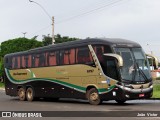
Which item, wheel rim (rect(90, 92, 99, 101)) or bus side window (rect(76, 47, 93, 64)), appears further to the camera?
bus side window (rect(76, 47, 93, 64))

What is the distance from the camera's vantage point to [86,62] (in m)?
22.1

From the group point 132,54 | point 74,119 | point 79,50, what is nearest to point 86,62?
point 79,50

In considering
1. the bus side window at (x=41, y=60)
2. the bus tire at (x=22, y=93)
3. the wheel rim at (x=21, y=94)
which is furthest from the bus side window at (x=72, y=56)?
the wheel rim at (x=21, y=94)

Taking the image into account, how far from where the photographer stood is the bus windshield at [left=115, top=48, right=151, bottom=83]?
20469 mm

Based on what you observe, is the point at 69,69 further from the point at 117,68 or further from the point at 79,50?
the point at 117,68

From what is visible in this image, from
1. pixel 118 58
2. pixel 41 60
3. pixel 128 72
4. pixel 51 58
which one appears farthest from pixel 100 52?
pixel 41 60

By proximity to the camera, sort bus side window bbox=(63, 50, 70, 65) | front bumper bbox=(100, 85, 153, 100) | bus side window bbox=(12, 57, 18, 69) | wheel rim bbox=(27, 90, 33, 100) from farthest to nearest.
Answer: bus side window bbox=(12, 57, 18, 69)
wheel rim bbox=(27, 90, 33, 100)
bus side window bbox=(63, 50, 70, 65)
front bumper bbox=(100, 85, 153, 100)

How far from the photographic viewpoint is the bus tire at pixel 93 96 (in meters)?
21.6

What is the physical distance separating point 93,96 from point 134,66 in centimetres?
288

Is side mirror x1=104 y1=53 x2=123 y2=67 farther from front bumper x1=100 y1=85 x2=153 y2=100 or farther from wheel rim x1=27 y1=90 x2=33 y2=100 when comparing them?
wheel rim x1=27 y1=90 x2=33 y2=100

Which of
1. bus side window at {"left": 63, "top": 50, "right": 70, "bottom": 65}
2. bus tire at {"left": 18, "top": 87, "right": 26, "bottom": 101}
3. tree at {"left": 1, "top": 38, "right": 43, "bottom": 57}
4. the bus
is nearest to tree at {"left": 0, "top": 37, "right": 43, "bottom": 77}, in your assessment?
tree at {"left": 1, "top": 38, "right": 43, "bottom": 57}

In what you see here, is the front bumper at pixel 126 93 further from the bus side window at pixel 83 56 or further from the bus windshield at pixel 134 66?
the bus side window at pixel 83 56

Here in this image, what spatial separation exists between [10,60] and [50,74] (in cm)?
635

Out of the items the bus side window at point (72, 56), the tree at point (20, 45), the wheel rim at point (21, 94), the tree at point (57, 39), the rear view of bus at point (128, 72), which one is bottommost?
the wheel rim at point (21, 94)
